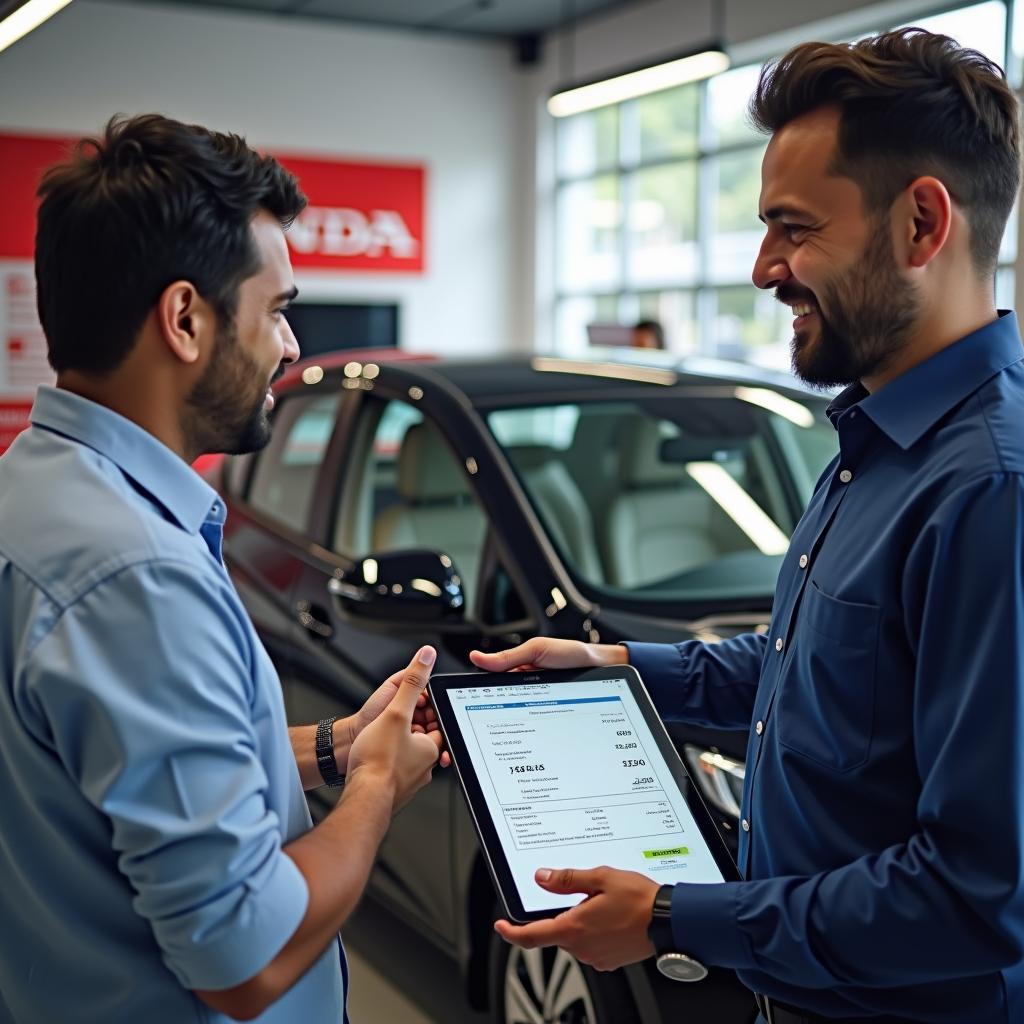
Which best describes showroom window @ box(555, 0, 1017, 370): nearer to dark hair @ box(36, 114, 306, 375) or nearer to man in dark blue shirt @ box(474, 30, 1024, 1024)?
man in dark blue shirt @ box(474, 30, 1024, 1024)

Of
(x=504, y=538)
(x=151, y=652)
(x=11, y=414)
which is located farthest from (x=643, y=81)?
(x=151, y=652)

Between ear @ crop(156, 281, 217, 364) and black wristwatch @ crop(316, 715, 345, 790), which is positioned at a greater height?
ear @ crop(156, 281, 217, 364)

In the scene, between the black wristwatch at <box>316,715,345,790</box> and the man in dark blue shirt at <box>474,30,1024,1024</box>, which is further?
Answer: the black wristwatch at <box>316,715,345,790</box>

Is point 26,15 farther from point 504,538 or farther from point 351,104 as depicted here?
point 351,104

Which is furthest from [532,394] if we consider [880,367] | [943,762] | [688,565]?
[943,762]

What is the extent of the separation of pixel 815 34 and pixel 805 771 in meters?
7.71

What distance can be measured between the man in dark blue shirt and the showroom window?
7.21 m

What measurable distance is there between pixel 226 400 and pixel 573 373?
1.83 m

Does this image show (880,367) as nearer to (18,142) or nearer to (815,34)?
(815,34)

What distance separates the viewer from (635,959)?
1206 mm

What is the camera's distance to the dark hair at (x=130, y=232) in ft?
3.42

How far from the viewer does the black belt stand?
1.18 metres


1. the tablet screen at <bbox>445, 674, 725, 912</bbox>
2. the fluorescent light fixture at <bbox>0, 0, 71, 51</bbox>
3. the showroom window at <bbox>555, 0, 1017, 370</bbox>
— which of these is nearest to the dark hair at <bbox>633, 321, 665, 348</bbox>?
the showroom window at <bbox>555, 0, 1017, 370</bbox>

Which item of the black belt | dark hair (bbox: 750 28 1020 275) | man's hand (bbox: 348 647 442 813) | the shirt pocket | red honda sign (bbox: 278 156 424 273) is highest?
red honda sign (bbox: 278 156 424 273)
